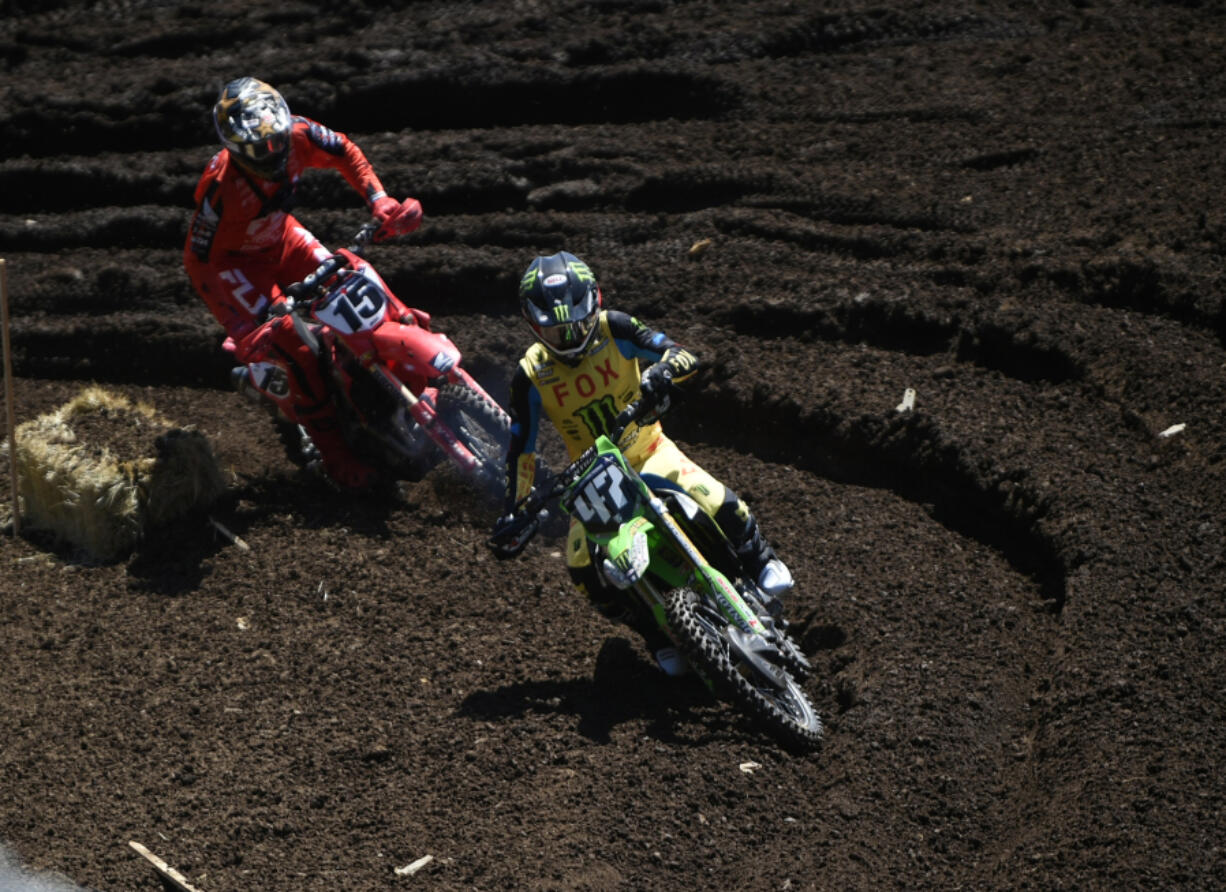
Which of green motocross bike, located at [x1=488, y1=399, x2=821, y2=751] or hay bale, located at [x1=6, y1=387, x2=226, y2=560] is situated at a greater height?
green motocross bike, located at [x1=488, y1=399, x2=821, y2=751]

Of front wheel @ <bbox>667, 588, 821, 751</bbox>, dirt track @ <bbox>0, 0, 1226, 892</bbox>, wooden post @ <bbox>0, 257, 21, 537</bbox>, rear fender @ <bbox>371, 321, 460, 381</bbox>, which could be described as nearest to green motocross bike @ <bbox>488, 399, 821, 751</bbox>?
front wheel @ <bbox>667, 588, 821, 751</bbox>

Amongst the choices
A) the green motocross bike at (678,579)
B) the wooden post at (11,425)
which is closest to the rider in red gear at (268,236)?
the wooden post at (11,425)

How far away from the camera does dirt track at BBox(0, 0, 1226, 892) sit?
232 inches

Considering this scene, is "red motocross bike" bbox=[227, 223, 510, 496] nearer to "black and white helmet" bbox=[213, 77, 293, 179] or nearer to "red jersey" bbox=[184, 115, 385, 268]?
"red jersey" bbox=[184, 115, 385, 268]

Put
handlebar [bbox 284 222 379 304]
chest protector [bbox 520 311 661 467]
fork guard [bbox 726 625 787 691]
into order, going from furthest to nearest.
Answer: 1. handlebar [bbox 284 222 379 304]
2. chest protector [bbox 520 311 661 467]
3. fork guard [bbox 726 625 787 691]

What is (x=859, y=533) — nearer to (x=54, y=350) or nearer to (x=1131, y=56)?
(x=1131, y=56)

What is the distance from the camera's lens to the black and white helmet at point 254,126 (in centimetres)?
836

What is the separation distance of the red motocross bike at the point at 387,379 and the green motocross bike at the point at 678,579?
6.55ft

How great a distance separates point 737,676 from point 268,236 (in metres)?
4.90

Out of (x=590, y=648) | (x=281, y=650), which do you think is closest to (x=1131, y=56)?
(x=590, y=648)

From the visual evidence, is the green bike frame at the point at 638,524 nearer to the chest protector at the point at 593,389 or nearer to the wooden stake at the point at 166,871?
the chest protector at the point at 593,389

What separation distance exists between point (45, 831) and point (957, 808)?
427 centimetres

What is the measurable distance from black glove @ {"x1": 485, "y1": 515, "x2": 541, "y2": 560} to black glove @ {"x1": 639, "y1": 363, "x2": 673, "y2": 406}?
0.86 meters

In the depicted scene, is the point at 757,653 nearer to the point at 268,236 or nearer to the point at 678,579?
the point at 678,579
